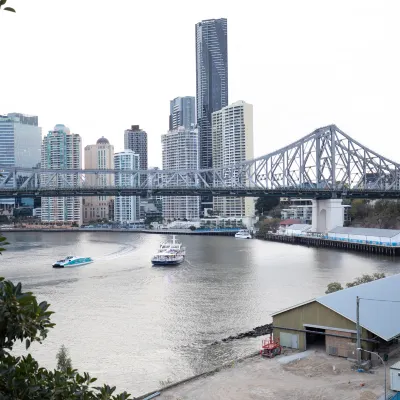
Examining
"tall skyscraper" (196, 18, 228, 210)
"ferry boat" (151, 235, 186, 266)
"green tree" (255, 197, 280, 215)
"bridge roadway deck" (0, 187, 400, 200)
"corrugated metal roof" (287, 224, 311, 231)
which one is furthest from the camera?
"tall skyscraper" (196, 18, 228, 210)

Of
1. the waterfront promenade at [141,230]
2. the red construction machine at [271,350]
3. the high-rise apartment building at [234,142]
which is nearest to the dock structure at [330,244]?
the waterfront promenade at [141,230]

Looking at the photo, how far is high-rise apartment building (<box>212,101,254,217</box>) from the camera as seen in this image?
73.8 metres

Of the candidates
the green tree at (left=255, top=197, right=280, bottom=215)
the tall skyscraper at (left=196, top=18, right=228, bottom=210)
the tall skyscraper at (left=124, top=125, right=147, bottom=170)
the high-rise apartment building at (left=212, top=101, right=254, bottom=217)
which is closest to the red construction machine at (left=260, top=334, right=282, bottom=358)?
the green tree at (left=255, top=197, right=280, bottom=215)

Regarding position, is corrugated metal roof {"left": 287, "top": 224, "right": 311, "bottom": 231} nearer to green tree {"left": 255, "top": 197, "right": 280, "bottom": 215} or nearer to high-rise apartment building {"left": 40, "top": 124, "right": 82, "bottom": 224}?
green tree {"left": 255, "top": 197, "right": 280, "bottom": 215}

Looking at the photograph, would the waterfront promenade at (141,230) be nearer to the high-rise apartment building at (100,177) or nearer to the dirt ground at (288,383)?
the high-rise apartment building at (100,177)

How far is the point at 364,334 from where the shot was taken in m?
9.53

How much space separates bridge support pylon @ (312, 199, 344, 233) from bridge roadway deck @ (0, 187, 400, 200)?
18.6 inches

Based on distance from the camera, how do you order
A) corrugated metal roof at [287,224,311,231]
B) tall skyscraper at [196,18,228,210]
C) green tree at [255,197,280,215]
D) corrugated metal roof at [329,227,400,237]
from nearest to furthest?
corrugated metal roof at [329,227,400,237] → corrugated metal roof at [287,224,311,231] → green tree at [255,197,280,215] → tall skyscraper at [196,18,228,210]

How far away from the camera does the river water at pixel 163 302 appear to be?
10.8 m

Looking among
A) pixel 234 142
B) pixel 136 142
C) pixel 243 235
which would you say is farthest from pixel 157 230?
pixel 136 142

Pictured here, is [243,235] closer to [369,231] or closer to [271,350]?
[369,231]

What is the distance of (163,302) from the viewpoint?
16.4 metres

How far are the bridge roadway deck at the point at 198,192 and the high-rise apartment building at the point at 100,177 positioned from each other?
44846 millimetres

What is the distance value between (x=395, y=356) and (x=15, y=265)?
20.5 metres
